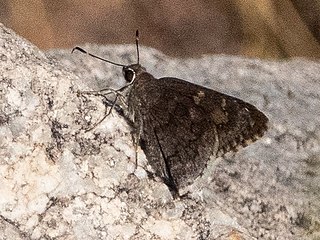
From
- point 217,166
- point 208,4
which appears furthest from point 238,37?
point 217,166

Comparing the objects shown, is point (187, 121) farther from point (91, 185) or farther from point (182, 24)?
point (182, 24)

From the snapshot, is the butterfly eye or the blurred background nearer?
the butterfly eye

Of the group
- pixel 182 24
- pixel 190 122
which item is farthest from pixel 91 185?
pixel 182 24

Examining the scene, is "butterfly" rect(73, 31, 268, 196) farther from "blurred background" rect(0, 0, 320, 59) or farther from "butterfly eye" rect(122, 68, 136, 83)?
"blurred background" rect(0, 0, 320, 59)

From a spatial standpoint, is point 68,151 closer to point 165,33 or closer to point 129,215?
point 129,215

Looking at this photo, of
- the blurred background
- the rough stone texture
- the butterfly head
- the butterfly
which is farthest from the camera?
the blurred background

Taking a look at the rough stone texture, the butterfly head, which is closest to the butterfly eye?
the butterfly head
